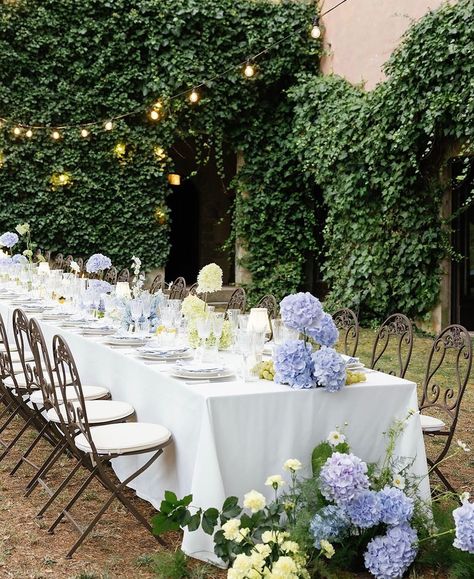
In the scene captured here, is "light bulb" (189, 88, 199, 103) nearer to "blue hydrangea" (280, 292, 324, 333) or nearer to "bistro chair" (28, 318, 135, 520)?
"bistro chair" (28, 318, 135, 520)

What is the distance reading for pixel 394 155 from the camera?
8.75m

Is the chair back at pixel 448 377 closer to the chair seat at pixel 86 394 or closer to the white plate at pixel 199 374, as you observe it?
the white plate at pixel 199 374

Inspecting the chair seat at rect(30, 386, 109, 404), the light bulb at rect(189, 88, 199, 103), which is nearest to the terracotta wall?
the light bulb at rect(189, 88, 199, 103)

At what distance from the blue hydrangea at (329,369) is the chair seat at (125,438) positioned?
2.22 ft

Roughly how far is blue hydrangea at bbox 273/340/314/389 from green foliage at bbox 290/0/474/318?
5.50 metres

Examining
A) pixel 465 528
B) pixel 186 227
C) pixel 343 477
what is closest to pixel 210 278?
pixel 343 477

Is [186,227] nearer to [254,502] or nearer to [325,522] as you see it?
[325,522]

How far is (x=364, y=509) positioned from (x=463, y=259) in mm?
7111

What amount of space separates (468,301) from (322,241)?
348 centimetres

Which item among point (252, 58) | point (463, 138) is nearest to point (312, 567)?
point (463, 138)

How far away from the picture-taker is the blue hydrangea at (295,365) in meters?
2.78

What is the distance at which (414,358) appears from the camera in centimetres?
748

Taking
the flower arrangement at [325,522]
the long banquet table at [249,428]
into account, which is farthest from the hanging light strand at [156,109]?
the flower arrangement at [325,522]

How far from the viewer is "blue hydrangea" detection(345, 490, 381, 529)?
251 centimetres
